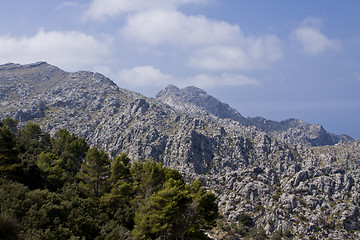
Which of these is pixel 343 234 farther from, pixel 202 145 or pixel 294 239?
pixel 202 145

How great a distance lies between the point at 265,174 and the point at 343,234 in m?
46.0

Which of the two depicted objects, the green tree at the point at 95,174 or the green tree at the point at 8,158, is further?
the green tree at the point at 95,174

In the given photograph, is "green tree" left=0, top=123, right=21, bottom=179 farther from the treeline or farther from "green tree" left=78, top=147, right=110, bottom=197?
"green tree" left=78, top=147, right=110, bottom=197

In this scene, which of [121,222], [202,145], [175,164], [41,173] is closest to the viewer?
[121,222]

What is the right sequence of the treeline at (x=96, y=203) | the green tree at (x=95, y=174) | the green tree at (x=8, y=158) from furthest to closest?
1. the green tree at (x=95, y=174)
2. the green tree at (x=8, y=158)
3. the treeline at (x=96, y=203)

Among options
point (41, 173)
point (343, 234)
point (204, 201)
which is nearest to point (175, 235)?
point (204, 201)

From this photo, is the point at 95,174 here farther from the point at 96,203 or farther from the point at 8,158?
the point at 8,158

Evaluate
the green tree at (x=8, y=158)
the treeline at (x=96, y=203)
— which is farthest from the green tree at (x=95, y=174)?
the green tree at (x=8, y=158)

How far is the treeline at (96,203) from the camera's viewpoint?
27.8 metres

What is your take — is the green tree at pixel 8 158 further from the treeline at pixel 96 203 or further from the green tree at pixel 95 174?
the green tree at pixel 95 174

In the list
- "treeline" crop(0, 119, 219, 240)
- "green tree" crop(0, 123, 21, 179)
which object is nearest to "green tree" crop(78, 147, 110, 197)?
"treeline" crop(0, 119, 219, 240)

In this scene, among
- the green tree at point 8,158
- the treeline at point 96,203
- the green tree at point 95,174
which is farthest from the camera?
the green tree at point 95,174

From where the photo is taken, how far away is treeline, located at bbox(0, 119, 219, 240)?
27781mm

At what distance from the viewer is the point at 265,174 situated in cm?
12988
